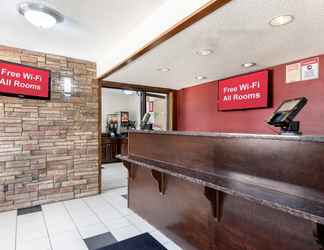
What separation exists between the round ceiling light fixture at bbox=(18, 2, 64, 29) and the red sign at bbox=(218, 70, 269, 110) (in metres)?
2.74

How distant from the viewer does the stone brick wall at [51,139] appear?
10.2ft

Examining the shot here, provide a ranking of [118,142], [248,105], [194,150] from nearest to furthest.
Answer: [194,150], [248,105], [118,142]

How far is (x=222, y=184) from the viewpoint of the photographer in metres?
1.58

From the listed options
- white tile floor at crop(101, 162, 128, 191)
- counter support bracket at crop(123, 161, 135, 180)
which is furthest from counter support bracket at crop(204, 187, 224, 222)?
white tile floor at crop(101, 162, 128, 191)

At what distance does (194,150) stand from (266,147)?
0.76 m

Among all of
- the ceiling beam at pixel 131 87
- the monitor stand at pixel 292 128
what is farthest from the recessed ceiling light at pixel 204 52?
the ceiling beam at pixel 131 87

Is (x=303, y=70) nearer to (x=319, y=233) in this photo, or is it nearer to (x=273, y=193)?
(x=273, y=193)

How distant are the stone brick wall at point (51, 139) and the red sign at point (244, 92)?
239cm

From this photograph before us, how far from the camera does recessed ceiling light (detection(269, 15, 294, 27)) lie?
1.69 metres

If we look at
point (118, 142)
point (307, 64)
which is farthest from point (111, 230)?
point (118, 142)

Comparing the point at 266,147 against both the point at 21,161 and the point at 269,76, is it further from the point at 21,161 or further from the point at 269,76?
the point at 21,161

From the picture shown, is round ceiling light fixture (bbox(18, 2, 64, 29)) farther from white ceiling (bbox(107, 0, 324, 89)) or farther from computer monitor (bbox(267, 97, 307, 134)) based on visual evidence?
computer monitor (bbox(267, 97, 307, 134))

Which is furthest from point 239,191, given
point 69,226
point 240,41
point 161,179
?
point 69,226

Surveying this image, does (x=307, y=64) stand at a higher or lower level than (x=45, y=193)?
higher
